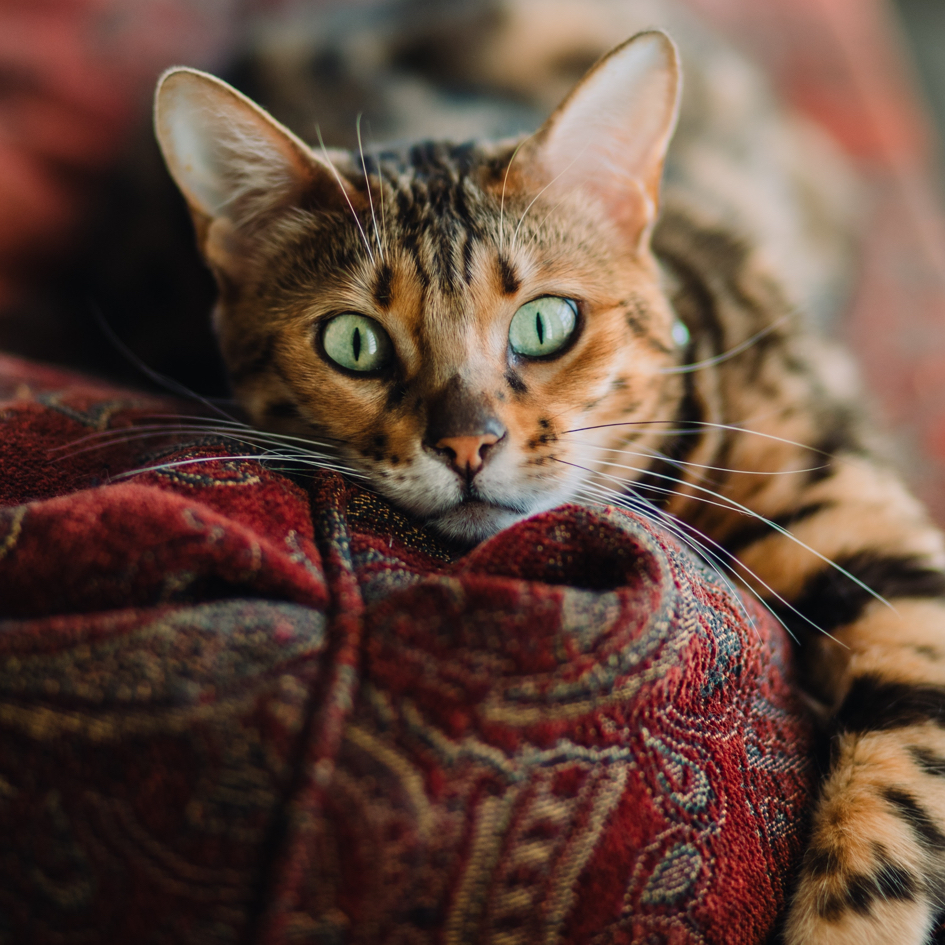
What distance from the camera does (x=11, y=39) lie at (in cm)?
138

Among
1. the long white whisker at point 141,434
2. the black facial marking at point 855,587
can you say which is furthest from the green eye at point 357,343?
the black facial marking at point 855,587

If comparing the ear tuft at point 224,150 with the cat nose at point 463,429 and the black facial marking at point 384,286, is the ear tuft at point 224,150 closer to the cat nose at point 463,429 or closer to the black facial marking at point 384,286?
the black facial marking at point 384,286

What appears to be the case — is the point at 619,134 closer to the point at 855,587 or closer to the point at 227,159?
the point at 227,159

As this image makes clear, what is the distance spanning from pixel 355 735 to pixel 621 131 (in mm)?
802

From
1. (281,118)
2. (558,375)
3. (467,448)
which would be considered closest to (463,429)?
(467,448)

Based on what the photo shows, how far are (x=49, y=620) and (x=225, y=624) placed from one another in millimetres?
113

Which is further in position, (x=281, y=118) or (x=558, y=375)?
(x=281, y=118)

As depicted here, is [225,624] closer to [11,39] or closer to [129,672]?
[129,672]

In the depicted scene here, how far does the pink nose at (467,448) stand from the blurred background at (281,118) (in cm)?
75

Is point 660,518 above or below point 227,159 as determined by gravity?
below

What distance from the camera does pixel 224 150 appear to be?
938mm

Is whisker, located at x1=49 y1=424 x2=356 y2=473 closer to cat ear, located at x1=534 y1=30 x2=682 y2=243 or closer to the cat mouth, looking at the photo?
the cat mouth

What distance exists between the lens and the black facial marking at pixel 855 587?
0.87 meters

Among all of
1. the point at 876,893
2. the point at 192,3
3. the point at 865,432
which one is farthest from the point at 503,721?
the point at 192,3
